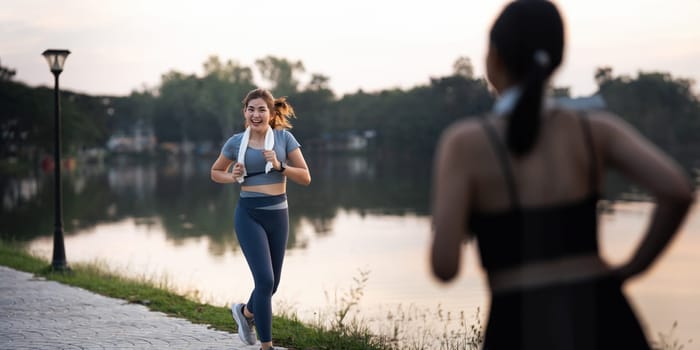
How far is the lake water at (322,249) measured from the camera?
15.1m

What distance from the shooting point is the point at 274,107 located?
6125 millimetres

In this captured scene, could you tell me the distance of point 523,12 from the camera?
2010mm

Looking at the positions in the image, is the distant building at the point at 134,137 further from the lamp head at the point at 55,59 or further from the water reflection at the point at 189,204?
the lamp head at the point at 55,59

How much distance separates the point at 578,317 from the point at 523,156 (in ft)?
1.40

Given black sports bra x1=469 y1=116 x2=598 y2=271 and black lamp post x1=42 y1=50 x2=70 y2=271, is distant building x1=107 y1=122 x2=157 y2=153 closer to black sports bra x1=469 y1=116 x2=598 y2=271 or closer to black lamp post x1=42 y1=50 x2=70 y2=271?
black lamp post x1=42 y1=50 x2=70 y2=271

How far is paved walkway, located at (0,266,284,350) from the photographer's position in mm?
7082

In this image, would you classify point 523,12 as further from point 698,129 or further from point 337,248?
point 698,129

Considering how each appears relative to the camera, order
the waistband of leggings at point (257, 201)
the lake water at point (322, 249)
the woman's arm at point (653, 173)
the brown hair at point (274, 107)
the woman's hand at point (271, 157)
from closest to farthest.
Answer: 1. the woman's arm at point (653, 173)
2. the woman's hand at point (271, 157)
3. the waistband of leggings at point (257, 201)
4. the brown hair at point (274, 107)
5. the lake water at point (322, 249)

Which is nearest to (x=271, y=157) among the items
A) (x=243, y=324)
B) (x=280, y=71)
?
(x=243, y=324)

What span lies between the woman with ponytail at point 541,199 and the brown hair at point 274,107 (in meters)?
4.06

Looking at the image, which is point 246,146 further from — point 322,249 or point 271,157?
point 322,249

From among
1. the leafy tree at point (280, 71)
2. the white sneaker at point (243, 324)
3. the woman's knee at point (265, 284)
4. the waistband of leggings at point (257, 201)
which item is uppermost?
the leafy tree at point (280, 71)

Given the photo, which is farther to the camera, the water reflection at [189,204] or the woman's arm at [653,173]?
the water reflection at [189,204]

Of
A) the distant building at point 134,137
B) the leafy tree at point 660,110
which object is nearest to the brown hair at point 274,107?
the leafy tree at point 660,110
